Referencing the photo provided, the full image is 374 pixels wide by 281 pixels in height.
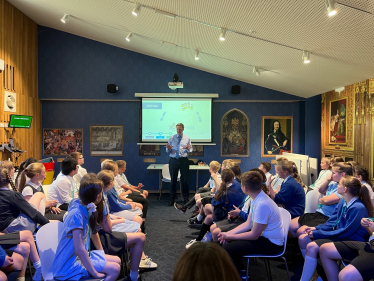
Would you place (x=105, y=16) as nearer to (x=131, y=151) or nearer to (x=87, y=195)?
(x=131, y=151)

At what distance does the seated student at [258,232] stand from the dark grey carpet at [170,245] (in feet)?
2.36

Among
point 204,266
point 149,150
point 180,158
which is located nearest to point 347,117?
point 180,158

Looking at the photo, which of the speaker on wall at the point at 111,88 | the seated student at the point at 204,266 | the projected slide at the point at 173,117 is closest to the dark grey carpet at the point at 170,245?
the seated student at the point at 204,266

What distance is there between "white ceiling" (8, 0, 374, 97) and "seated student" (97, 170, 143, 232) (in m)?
2.49

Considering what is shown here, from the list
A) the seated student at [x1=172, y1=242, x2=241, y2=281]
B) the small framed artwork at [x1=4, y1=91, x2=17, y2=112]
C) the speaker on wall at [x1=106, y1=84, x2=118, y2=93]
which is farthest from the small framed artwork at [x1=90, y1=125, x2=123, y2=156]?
the seated student at [x1=172, y1=242, x2=241, y2=281]

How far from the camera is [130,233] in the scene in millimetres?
2928

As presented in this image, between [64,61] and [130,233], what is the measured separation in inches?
254

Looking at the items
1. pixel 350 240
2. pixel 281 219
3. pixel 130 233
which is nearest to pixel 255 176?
pixel 281 219

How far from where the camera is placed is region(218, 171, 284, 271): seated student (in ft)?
8.23

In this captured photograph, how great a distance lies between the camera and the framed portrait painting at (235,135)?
812 centimetres

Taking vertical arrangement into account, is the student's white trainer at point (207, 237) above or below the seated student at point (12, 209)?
below

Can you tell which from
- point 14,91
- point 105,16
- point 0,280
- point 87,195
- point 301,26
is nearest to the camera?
point 0,280

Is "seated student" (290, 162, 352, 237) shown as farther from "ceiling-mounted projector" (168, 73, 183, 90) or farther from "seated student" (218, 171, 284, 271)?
"ceiling-mounted projector" (168, 73, 183, 90)

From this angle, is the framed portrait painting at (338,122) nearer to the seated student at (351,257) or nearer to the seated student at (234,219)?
the seated student at (234,219)
